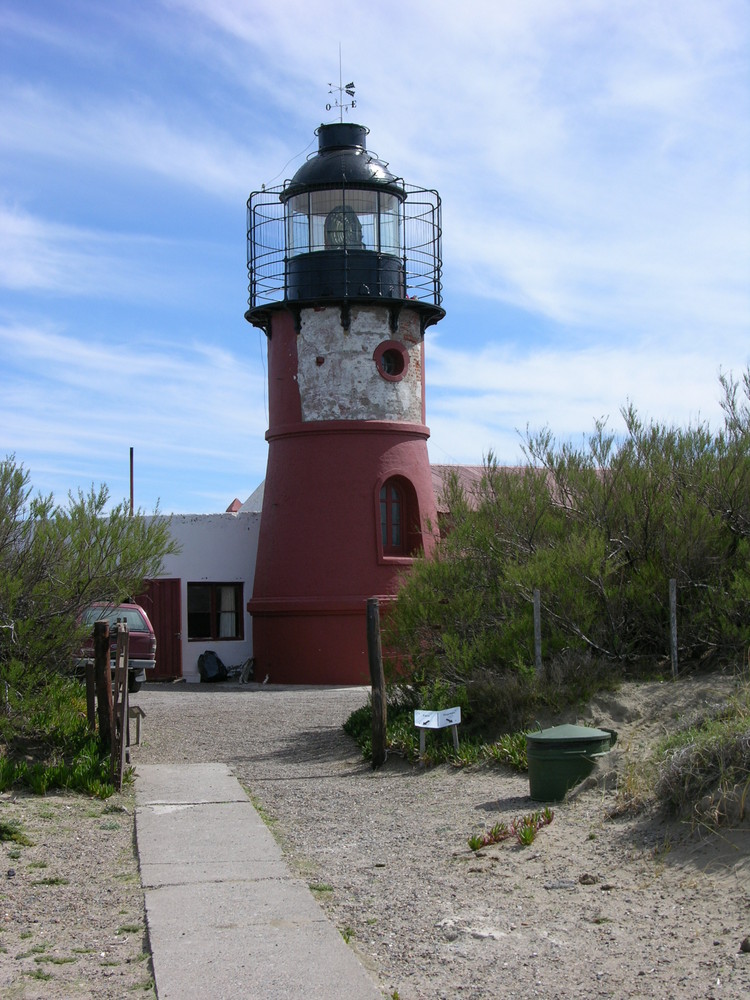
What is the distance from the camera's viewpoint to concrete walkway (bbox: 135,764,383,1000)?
529 cm

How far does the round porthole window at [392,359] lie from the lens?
2175 centimetres

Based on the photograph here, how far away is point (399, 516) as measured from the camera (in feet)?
72.5

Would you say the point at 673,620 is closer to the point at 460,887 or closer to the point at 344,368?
the point at 460,887

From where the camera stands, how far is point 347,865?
774 centimetres

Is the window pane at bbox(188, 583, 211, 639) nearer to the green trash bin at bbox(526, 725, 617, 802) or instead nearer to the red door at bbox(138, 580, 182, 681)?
the red door at bbox(138, 580, 182, 681)

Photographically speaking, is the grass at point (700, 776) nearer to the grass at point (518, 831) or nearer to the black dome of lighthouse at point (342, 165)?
the grass at point (518, 831)

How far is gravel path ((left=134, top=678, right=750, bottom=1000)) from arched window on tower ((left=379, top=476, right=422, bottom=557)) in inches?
405

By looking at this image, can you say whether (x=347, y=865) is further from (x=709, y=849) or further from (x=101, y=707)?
(x=101, y=707)

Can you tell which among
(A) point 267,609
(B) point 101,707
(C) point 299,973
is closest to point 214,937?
(C) point 299,973

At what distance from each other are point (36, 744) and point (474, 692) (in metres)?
4.52

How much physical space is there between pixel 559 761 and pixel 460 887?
2234 mm

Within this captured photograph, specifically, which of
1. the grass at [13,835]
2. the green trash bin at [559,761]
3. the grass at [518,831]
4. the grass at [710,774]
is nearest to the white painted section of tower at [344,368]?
the green trash bin at [559,761]

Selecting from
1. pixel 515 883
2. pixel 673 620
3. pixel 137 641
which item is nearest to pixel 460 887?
pixel 515 883

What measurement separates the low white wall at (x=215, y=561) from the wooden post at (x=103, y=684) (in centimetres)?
1166
